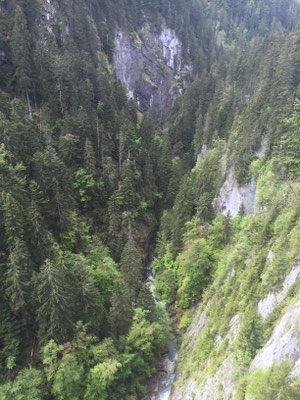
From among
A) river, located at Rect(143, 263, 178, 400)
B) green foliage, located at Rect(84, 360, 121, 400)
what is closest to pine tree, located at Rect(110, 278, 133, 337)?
green foliage, located at Rect(84, 360, 121, 400)

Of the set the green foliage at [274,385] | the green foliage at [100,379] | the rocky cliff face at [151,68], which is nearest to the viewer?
the green foliage at [274,385]

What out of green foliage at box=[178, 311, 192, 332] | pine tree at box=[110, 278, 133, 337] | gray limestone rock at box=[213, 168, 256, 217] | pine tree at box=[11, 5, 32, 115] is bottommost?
green foliage at box=[178, 311, 192, 332]

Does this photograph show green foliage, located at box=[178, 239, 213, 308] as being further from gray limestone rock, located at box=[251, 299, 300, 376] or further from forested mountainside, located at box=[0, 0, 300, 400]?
gray limestone rock, located at box=[251, 299, 300, 376]

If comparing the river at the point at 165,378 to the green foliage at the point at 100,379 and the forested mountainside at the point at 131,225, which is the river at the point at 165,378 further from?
the green foliage at the point at 100,379

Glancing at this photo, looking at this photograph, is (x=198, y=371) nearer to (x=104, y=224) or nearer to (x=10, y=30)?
(x=104, y=224)

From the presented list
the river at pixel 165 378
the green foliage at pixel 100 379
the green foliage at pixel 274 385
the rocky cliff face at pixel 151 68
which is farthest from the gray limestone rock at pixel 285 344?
the rocky cliff face at pixel 151 68

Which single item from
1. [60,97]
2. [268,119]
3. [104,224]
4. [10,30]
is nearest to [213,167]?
[268,119]
